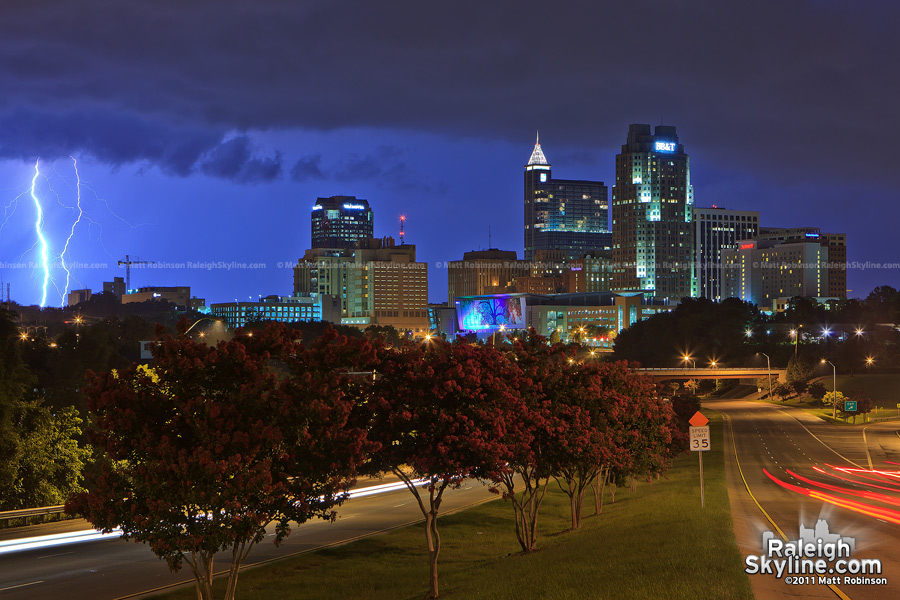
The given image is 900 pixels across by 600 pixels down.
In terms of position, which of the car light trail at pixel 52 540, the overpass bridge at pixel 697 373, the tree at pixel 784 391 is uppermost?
the car light trail at pixel 52 540

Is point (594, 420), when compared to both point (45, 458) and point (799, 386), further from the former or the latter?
point (799, 386)

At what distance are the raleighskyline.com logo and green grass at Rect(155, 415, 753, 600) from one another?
2.66 ft

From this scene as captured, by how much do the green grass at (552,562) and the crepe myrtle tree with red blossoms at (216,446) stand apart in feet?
18.6

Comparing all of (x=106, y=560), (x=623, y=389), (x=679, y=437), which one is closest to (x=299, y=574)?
(x=106, y=560)

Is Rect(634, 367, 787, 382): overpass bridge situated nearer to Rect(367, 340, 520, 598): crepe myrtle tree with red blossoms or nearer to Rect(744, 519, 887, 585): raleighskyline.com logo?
Rect(744, 519, 887, 585): raleighskyline.com logo

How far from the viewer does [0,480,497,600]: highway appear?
30.2 m

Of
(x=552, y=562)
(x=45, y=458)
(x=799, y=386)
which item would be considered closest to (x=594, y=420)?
(x=552, y=562)

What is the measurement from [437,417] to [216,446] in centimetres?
662

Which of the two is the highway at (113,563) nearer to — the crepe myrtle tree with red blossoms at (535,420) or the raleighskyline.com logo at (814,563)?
the crepe myrtle tree with red blossoms at (535,420)

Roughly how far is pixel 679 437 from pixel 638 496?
15.6 feet

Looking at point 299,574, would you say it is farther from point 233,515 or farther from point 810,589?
point 810,589

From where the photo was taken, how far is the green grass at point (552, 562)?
21.4 m

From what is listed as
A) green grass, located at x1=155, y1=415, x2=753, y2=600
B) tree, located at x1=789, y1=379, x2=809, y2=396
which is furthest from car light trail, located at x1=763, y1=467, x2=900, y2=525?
tree, located at x1=789, y1=379, x2=809, y2=396

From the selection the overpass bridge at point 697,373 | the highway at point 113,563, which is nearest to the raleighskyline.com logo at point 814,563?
the highway at point 113,563
